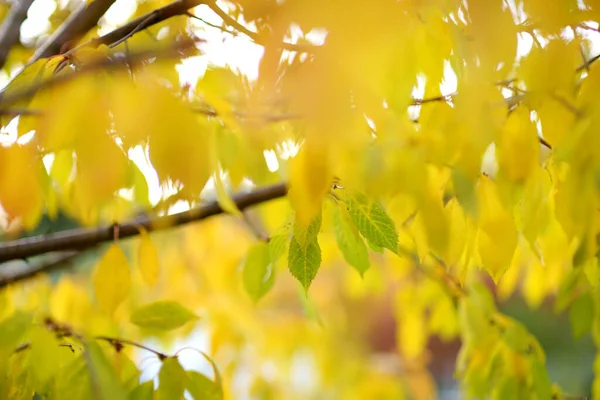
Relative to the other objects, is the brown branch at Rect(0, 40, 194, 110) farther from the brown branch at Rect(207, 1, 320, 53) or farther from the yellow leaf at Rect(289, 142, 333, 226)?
the yellow leaf at Rect(289, 142, 333, 226)

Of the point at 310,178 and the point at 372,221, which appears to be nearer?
the point at 310,178

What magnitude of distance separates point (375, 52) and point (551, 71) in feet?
0.70

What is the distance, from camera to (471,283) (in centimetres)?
107

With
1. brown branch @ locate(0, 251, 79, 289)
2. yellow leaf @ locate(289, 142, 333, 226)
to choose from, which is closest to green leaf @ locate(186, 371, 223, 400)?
yellow leaf @ locate(289, 142, 333, 226)

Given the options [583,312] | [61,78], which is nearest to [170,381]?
[61,78]

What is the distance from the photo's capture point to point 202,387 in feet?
2.27

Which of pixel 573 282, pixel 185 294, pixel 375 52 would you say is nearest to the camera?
pixel 375 52

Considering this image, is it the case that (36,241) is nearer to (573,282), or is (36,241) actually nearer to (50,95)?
(50,95)

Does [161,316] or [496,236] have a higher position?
[496,236]

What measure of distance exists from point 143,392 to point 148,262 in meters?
0.20

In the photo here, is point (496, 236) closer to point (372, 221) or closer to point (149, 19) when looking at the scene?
point (372, 221)

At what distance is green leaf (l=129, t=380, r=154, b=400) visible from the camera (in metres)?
0.66

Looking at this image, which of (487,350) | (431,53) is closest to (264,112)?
(431,53)

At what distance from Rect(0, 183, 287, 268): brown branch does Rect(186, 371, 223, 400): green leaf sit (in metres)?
0.24
